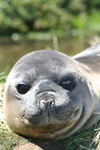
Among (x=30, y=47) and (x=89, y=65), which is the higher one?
(x=30, y=47)

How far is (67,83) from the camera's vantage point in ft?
12.6

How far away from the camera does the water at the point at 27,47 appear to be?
12.7 m

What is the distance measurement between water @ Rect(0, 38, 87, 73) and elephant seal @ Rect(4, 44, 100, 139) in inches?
298

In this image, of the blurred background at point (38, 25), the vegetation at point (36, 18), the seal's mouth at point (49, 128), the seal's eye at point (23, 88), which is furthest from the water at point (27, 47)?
the seal's mouth at point (49, 128)

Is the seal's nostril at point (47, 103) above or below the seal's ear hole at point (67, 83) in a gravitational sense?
below

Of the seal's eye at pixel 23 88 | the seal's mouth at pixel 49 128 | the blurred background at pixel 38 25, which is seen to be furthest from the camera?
the blurred background at pixel 38 25

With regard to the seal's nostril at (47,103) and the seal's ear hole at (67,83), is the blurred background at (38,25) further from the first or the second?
the seal's nostril at (47,103)

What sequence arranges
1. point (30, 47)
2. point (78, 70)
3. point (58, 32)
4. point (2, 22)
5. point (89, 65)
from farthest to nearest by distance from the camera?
point (58, 32), point (2, 22), point (30, 47), point (89, 65), point (78, 70)

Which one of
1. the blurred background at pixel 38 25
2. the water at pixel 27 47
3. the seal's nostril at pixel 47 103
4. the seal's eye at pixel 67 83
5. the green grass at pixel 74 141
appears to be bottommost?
the green grass at pixel 74 141

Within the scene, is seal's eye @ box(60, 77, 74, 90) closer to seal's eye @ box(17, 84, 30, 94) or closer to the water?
seal's eye @ box(17, 84, 30, 94)

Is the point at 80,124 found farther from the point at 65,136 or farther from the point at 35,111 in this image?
the point at 35,111

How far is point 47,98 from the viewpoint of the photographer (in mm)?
3578

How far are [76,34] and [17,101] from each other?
601 inches

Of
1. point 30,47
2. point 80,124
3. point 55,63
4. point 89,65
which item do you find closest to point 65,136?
point 80,124
